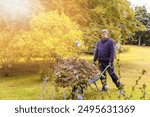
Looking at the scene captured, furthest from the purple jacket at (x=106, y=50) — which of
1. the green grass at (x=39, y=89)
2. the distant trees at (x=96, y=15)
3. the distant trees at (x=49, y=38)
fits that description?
the distant trees at (x=96, y=15)

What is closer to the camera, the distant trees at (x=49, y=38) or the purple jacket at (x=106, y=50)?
the purple jacket at (x=106, y=50)

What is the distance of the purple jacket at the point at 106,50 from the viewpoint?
11578mm

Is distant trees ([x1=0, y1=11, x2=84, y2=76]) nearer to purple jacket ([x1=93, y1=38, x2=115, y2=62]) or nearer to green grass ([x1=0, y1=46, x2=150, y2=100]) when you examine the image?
green grass ([x1=0, y1=46, x2=150, y2=100])

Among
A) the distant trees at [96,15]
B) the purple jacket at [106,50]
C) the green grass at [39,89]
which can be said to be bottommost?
the green grass at [39,89]

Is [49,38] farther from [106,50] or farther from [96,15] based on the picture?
[96,15]

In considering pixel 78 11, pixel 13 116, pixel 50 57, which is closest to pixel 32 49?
pixel 50 57

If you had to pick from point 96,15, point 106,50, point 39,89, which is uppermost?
point 96,15

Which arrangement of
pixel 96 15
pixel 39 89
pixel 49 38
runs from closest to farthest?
1. pixel 39 89
2. pixel 49 38
3. pixel 96 15

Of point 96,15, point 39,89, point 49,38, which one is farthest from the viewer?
point 96,15

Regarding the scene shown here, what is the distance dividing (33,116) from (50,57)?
399 inches

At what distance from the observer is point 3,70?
20188 millimetres

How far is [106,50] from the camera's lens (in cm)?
1164

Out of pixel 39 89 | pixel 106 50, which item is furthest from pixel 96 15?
pixel 106 50

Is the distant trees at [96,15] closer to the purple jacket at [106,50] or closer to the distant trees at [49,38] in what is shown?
the distant trees at [49,38]
